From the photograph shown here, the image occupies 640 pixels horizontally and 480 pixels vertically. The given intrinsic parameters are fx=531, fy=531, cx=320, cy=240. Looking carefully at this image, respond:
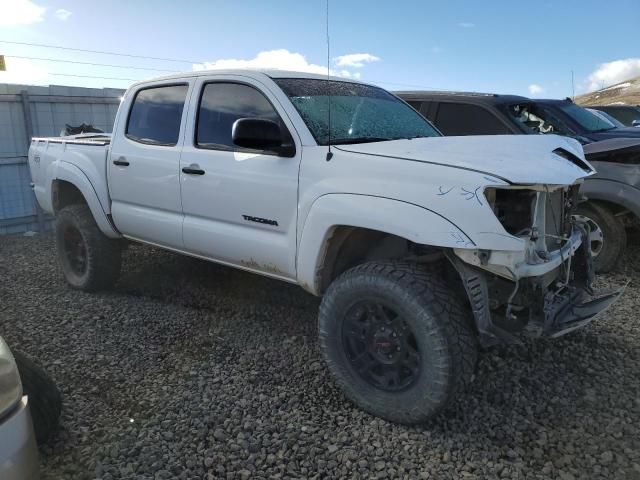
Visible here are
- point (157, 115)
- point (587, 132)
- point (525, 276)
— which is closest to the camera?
point (525, 276)

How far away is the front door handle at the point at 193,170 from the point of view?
3.79m

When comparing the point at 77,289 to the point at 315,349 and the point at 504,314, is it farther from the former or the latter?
the point at 504,314

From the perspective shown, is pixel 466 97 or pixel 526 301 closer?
pixel 526 301

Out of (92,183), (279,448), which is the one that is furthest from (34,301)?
(279,448)

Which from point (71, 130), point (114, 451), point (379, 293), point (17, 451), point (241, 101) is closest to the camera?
point (17, 451)

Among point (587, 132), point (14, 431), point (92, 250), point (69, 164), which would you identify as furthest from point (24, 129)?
point (587, 132)

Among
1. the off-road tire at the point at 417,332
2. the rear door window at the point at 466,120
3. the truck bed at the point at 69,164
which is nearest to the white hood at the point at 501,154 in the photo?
the off-road tire at the point at 417,332

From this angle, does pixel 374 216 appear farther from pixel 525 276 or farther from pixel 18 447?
pixel 18 447

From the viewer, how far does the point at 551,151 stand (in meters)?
3.04

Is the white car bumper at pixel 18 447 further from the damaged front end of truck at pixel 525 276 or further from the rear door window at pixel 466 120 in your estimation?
the rear door window at pixel 466 120

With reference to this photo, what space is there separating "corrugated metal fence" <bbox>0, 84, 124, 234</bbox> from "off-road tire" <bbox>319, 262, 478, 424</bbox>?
747 cm

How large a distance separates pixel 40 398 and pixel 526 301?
8.59 feet

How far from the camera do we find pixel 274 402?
315 cm

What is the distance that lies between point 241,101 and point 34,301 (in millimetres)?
2894
